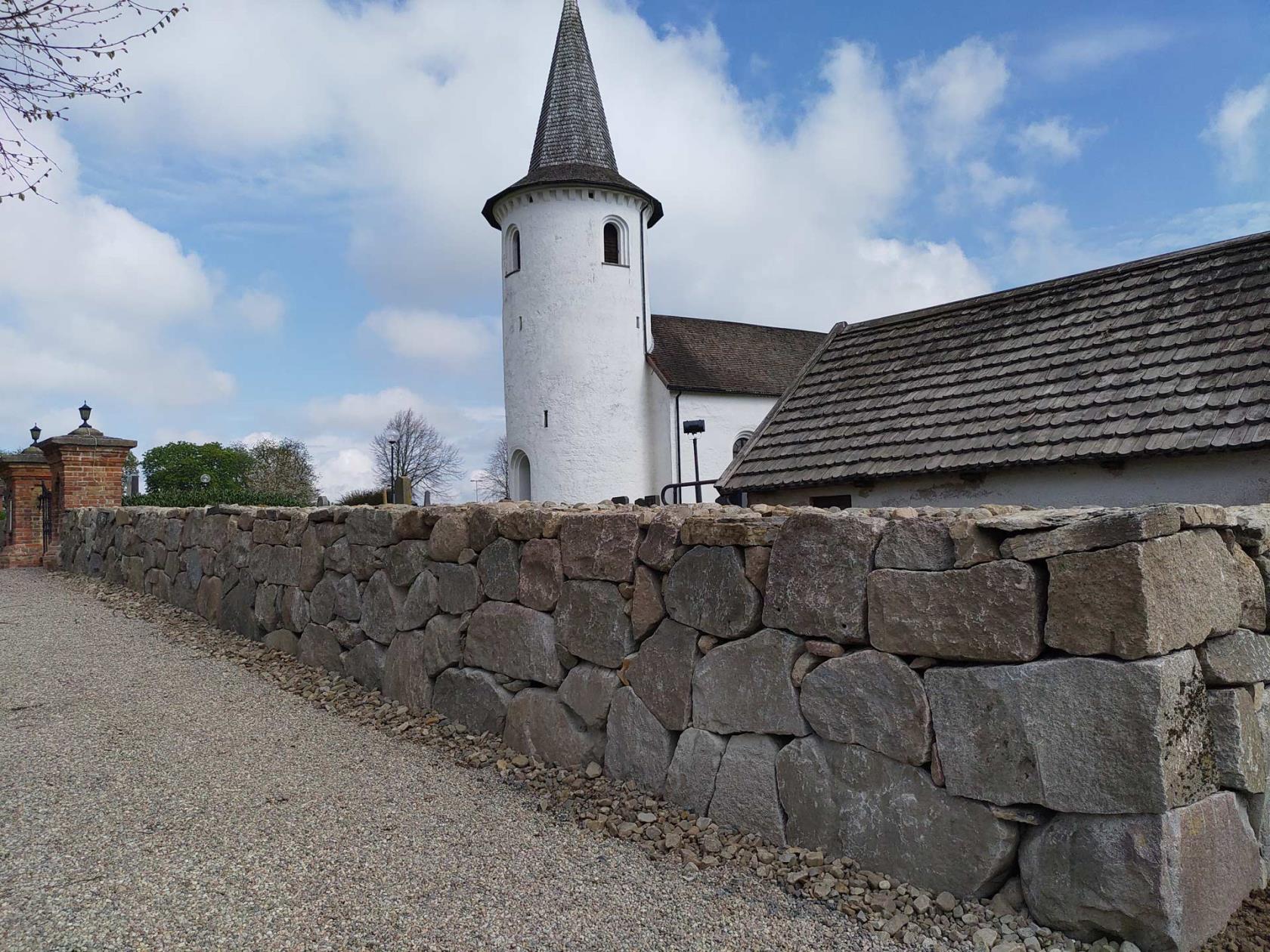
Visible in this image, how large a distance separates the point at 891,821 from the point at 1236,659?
1290mm

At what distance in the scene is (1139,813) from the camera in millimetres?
2684

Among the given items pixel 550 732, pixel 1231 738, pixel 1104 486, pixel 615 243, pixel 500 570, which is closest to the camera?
pixel 1231 738

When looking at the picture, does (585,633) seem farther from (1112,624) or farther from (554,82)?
(554,82)

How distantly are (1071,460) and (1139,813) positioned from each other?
511 centimetres

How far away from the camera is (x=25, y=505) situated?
47.5 feet

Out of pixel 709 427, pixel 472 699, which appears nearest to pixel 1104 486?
pixel 472 699

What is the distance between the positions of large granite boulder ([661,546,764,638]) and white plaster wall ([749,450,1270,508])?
4.71m

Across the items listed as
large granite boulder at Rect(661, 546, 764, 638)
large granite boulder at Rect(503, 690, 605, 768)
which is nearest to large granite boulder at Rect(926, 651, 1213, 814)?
large granite boulder at Rect(661, 546, 764, 638)

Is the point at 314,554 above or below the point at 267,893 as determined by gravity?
above

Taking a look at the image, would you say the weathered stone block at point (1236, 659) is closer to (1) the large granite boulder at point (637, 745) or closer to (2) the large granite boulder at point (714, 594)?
(2) the large granite boulder at point (714, 594)

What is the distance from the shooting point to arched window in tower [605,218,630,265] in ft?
77.3

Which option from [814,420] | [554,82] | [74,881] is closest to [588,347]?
[554,82]

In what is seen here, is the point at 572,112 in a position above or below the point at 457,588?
above

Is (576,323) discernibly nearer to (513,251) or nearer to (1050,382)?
(513,251)
